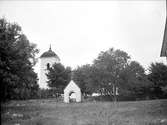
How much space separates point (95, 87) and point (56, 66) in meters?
23.6

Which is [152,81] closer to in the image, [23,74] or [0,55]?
[23,74]

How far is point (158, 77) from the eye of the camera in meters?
49.9

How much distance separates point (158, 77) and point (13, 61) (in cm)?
3965

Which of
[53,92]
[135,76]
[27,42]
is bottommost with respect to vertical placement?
[53,92]

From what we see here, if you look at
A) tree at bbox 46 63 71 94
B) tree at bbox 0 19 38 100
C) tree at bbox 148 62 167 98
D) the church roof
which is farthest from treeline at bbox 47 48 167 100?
the church roof

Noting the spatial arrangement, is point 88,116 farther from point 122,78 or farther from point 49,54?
point 49,54

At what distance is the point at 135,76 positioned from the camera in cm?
4728

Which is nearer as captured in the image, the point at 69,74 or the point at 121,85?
the point at 121,85

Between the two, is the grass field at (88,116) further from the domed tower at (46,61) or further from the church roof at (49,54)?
the church roof at (49,54)

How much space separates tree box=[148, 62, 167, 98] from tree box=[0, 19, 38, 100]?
34446 millimetres

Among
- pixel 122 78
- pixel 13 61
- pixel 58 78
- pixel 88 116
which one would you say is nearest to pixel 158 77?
pixel 122 78

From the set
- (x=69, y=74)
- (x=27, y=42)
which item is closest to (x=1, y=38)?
(x=27, y=42)

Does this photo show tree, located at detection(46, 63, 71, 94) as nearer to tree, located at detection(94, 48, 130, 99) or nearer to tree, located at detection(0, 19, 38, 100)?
tree, located at detection(94, 48, 130, 99)

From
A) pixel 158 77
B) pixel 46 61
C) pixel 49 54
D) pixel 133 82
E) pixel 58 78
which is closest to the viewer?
pixel 133 82
